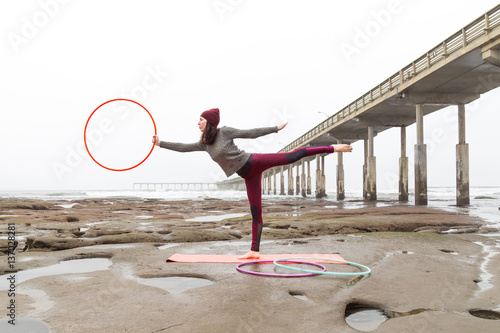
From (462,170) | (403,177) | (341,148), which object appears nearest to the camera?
(341,148)

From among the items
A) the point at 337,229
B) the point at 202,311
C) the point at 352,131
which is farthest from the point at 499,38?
the point at 352,131

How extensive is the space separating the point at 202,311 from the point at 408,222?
7.36 m

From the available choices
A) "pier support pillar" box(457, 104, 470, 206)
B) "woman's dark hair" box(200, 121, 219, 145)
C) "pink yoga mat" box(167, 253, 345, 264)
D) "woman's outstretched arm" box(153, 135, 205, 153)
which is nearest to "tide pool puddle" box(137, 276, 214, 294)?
"pink yoga mat" box(167, 253, 345, 264)

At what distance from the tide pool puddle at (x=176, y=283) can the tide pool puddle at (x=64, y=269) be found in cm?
93

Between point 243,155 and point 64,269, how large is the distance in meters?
2.48

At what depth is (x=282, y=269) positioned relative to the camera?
13.8 ft

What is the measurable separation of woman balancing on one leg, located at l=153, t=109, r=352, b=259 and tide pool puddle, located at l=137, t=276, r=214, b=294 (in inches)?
45.3

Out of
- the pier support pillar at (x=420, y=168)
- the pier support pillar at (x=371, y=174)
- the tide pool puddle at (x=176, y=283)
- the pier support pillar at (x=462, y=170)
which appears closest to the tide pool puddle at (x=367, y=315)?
the tide pool puddle at (x=176, y=283)

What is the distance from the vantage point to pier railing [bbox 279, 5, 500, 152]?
47.0ft

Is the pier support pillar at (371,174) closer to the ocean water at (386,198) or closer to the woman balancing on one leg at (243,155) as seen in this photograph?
the ocean water at (386,198)

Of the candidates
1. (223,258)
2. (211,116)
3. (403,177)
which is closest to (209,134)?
(211,116)

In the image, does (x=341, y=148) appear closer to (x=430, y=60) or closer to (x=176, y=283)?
(x=176, y=283)

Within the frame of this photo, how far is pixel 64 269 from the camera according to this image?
424 cm

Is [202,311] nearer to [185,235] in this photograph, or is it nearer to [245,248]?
[245,248]
